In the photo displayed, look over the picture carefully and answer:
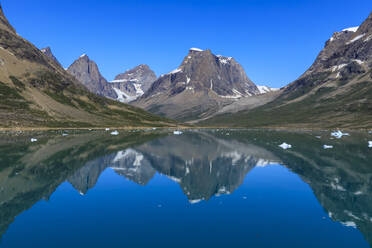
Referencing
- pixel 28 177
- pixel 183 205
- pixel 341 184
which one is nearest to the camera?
pixel 183 205

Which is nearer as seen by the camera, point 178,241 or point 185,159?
point 178,241

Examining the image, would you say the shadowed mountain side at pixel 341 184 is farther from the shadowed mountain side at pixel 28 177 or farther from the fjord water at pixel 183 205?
the shadowed mountain side at pixel 28 177

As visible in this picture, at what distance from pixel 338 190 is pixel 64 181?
35046 millimetres

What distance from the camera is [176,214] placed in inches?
1018

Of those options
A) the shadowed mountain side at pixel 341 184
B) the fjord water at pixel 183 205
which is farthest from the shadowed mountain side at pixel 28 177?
the shadowed mountain side at pixel 341 184

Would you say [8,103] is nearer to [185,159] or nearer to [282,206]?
[185,159]

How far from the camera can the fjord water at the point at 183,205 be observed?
20281 mm

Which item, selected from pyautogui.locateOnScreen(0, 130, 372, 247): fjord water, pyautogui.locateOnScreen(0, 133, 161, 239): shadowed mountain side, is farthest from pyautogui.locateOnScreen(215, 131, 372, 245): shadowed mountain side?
pyautogui.locateOnScreen(0, 133, 161, 239): shadowed mountain side

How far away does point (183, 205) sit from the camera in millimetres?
28875

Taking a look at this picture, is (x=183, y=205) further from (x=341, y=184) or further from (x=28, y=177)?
(x=28, y=177)

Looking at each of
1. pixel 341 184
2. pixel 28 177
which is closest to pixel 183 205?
pixel 341 184

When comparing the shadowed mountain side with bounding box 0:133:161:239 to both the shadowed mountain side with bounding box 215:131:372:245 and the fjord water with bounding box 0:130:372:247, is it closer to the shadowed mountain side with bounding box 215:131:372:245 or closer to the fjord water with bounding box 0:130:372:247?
the fjord water with bounding box 0:130:372:247

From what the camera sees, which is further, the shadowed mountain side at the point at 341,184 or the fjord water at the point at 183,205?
the shadowed mountain side at the point at 341,184

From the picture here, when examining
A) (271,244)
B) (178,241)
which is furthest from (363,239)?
(178,241)
